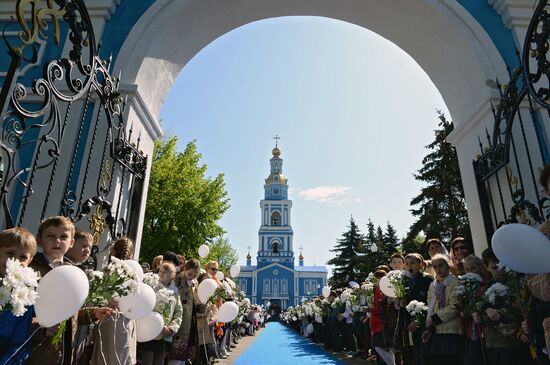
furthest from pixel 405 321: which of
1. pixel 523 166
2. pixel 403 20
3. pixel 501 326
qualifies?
pixel 403 20

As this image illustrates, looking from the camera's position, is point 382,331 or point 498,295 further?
point 382,331

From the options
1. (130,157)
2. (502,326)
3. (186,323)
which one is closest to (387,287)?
(502,326)

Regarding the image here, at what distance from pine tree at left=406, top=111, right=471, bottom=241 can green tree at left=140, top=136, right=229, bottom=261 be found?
1166 centimetres

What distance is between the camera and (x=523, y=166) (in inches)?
195

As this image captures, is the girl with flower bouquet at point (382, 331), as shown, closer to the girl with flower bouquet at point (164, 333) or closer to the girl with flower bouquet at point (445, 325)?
the girl with flower bouquet at point (445, 325)

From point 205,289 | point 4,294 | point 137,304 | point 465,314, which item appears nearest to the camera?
point 4,294

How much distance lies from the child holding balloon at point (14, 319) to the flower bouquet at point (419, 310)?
12.6 ft

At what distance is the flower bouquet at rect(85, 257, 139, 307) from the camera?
98.9 inches

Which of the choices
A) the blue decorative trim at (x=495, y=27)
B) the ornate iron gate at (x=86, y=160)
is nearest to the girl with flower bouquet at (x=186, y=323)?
the ornate iron gate at (x=86, y=160)

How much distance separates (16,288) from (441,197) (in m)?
22.0

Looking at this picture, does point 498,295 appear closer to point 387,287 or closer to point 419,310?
point 419,310

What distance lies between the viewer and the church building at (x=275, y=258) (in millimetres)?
64312

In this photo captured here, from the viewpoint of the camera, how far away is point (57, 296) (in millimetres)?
1901

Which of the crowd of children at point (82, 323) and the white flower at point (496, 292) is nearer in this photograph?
the crowd of children at point (82, 323)
